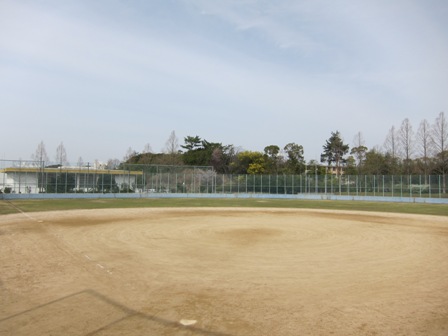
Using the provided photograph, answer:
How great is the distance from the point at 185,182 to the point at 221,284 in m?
45.2

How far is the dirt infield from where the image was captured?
19.1 feet

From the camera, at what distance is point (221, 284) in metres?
8.14

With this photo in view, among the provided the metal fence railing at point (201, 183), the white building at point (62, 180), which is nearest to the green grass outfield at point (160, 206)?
the white building at point (62, 180)

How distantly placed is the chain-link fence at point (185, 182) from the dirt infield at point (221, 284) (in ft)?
107

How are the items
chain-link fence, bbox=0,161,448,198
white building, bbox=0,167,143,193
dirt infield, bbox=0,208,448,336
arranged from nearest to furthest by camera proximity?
dirt infield, bbox=0,208,448,336 < white building, bbox=0,167,143,193 < chain-link fence, bbox=0,161,448,198

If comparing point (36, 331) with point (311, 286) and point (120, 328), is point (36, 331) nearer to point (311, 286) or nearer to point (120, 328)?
point (120, 328)

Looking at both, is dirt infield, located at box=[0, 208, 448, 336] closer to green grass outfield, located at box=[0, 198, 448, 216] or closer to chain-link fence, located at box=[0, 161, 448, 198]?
green grass outfield, located at box=[0, 198, 448, 216]

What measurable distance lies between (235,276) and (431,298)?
13.7 feet

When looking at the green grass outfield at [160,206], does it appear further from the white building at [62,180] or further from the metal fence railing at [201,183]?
the metal fence railing at [201,183]

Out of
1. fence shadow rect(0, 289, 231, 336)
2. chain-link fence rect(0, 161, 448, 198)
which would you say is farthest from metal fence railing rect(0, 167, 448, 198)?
fence shadow rect(0, 289, 231, 336)

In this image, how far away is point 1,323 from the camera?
5.77 metres

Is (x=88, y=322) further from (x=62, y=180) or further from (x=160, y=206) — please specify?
(x=62, y=180)

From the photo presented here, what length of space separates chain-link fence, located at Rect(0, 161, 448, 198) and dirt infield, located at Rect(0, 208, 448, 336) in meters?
32.5

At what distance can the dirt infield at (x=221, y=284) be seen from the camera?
19.1 feet
